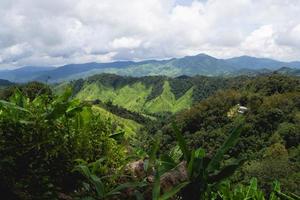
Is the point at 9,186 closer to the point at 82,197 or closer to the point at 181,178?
the point at 82,197

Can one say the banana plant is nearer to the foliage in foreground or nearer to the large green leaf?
the large green leaf

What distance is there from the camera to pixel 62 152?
2.43 m

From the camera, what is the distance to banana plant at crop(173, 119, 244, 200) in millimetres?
2219

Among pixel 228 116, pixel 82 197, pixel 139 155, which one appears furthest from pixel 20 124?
pixel 228 116

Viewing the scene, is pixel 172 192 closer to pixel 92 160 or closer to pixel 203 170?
pixel 203 170

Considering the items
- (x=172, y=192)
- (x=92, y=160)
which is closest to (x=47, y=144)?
(x=92, y=160)

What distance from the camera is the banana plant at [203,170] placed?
2.22 metres

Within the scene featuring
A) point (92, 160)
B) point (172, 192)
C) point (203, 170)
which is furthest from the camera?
point (92, 160)

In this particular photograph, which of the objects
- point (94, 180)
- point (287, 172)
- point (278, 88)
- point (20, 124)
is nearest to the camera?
point (94, 180)

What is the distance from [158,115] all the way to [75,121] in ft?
612

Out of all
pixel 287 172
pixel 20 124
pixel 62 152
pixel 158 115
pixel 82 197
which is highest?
pixel 20 124

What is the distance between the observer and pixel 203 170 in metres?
2.23

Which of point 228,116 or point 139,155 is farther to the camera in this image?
point 228,116

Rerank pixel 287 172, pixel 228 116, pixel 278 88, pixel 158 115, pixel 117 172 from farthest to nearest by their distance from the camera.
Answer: pixel 158 115 < pixel 278 88 < pixel 228 116 < pixel 287 172 < pixel 117 172
